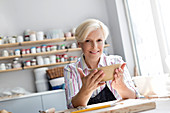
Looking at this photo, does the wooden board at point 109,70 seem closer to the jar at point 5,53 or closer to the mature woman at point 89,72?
the mature woman at point 89,72

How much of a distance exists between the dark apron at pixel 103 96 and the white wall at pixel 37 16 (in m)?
2.19

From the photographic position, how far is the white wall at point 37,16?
3529 millimetres

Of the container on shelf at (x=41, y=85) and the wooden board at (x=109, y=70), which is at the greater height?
the wooden board at (x=109, y=70)

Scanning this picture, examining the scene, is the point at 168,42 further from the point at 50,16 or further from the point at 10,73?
the point at 10,73

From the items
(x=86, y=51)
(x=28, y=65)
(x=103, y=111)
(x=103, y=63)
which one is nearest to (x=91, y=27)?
(x=86, y=51)

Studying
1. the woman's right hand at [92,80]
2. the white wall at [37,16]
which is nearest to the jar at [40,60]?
the white wall at [37,16]

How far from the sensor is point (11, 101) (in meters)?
2.92

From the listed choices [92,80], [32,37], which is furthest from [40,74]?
[92,80]

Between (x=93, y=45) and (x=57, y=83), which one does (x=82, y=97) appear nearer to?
(x=93, y=45)

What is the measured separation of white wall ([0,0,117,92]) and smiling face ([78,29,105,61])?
2.21 m

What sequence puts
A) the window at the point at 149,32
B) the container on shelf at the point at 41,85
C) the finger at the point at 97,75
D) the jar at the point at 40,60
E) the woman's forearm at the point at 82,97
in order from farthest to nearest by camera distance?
1. the jar at the point at 40,60
2. the container on shelf at the point at 41,85
3. the window at the point at 149,32
4. the woman's forearm at the point at 82,97
5. the finger at the point at 97,75

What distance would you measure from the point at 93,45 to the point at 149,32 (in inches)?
67.2

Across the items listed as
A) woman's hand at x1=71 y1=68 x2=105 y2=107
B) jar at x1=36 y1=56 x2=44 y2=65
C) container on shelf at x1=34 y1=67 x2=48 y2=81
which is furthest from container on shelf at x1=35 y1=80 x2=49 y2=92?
woman's hand at x1=71 y1=68 x2=105 y2=107

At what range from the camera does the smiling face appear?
5.02ft
